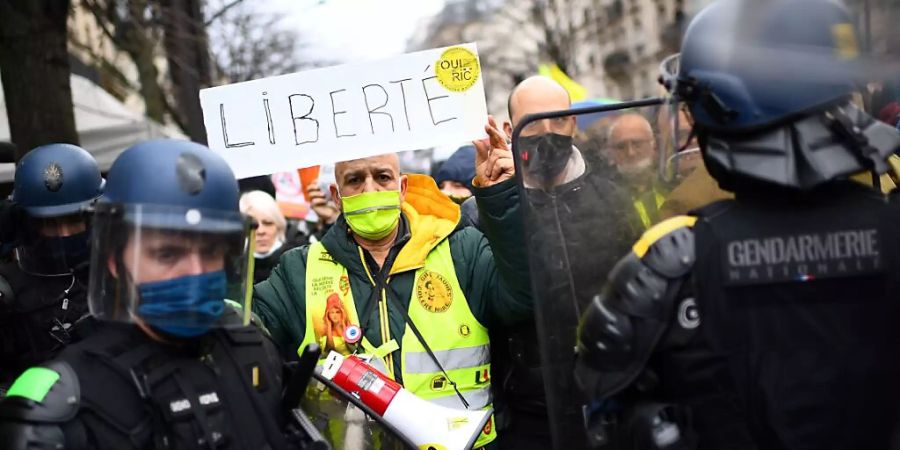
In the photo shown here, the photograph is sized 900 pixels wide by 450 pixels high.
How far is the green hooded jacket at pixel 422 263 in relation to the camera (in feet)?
9.84

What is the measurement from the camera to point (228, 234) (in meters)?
2.20

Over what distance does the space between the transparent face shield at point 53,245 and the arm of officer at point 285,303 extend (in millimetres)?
741

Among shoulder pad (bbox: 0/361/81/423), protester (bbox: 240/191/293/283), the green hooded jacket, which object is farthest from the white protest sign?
protester (bbox: 240/191/293/283)

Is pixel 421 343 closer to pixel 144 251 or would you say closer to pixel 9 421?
pixel 144 251

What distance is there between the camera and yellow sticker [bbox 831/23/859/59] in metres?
1.93

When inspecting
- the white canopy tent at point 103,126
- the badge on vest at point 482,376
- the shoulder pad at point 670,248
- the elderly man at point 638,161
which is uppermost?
the white canopy tent at point 103,126

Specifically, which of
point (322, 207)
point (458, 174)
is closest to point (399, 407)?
point (458, 174)

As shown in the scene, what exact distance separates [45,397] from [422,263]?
4.84ft

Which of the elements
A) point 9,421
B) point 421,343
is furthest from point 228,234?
point 421,343

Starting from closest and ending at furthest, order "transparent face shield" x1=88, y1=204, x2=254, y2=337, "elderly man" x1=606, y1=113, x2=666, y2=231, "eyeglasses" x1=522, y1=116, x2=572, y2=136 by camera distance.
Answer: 1. "transparent face shield" x1=88, y1=204, x2=254, y2=337
2. "elderly man" x1=606, y1=113, x2=666, y2=231
3. "eyeglasses" x1=522, y1=116, x2=572, y2=136

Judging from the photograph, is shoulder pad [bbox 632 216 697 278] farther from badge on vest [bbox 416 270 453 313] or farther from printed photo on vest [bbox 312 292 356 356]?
printed photo on vest [bbox 312 292 356 356]

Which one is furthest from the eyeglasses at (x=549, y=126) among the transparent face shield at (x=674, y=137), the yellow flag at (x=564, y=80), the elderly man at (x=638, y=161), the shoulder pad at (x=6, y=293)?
the yellow flag at (x=564, y=80)

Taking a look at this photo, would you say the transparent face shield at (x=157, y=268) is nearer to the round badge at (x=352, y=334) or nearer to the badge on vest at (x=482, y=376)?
the round badge at (x=352, y=334)

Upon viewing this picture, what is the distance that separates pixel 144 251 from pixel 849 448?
1.53 m
